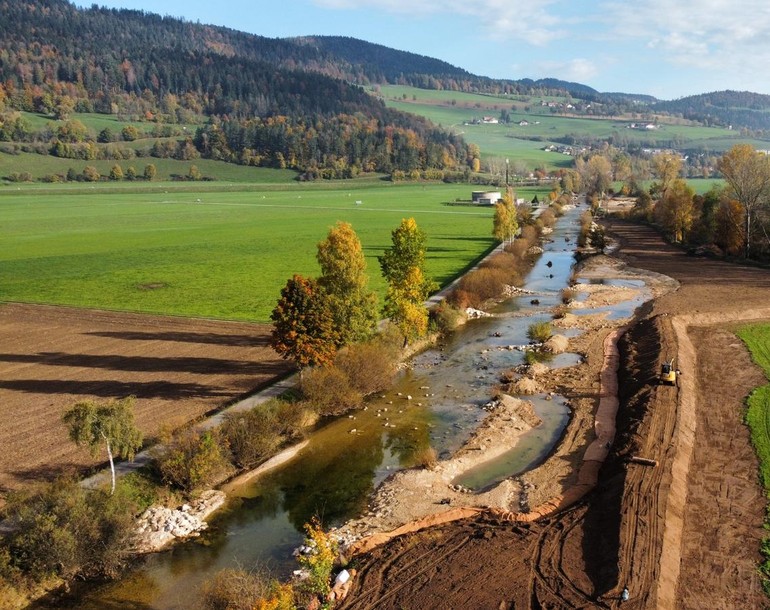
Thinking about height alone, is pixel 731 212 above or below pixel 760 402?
above

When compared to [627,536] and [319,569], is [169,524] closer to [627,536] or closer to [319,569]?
[319,569]

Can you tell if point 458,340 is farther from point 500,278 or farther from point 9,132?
point 9,132

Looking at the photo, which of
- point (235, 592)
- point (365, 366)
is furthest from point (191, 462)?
point (365, 366)

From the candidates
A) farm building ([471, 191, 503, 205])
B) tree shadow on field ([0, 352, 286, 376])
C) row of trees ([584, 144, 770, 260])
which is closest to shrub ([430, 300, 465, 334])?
tree shadow on field ([0, 352, 286, 376])

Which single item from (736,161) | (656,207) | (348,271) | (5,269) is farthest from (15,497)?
(656,207)

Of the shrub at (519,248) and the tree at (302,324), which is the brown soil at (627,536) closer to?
the tree at (302,324)

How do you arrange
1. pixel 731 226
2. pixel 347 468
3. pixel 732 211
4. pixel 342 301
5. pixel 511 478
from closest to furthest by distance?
pixel 511 478
pixel 347 468
pixel 342 301
pixel 732 211
pixel 731 226
